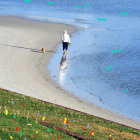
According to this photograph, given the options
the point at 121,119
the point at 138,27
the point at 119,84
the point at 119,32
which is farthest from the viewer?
the point at 138,27

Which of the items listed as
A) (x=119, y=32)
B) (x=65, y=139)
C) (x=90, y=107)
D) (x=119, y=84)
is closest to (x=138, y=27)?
(x=119, y=32)

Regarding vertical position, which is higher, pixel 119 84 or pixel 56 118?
pixel 119 84

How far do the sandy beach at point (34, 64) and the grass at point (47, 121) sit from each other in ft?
7.47

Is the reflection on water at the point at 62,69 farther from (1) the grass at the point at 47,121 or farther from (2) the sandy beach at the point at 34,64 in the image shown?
(1) the grass at the point at 47,121

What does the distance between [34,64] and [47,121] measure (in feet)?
35.6

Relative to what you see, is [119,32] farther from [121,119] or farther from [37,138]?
[37,138]

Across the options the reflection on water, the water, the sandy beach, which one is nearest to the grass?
the sandy beach

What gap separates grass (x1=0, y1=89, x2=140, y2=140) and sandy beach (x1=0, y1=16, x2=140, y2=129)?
2277mm

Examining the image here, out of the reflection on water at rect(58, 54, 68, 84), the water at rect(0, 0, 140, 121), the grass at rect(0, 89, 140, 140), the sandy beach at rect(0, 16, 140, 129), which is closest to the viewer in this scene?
the grass at rect(0, 89, 140, 140)

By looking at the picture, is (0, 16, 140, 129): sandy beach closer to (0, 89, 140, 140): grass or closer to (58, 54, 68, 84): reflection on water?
(58, 54, 68, 84): reflection on water

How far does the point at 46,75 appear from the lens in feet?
62.0

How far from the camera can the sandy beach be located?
14680mm

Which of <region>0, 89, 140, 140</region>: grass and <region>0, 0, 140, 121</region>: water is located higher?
<region>0, 0, 140, 121</region>: water

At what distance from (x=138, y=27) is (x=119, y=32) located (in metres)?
4.29
